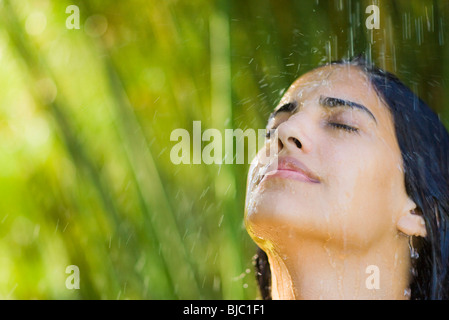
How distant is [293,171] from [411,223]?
27 cm

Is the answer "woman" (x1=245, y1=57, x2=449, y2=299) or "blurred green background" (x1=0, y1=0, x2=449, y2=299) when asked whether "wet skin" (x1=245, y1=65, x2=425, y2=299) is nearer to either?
"woman" (x1=245, y1=57, x2=449, y2=299)

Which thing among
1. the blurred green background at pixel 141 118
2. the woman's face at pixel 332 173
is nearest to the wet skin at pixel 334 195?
the woman's face at pixel 332 173

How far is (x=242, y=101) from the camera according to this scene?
228 centimetres

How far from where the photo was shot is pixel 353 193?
1.25 m

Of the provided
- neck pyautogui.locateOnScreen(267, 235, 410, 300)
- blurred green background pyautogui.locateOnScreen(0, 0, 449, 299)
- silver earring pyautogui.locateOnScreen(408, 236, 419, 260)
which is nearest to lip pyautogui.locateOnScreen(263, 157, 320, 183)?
neck pyautogui.locateOnScreen(267, 235, 410, 300)

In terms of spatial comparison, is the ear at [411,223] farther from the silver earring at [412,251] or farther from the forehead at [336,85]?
the forehead at [336,85]

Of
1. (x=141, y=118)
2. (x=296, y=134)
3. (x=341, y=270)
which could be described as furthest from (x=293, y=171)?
(x=141, y=118)

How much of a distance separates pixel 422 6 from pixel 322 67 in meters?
0.82

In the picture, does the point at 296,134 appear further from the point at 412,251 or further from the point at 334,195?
the point at 412,251

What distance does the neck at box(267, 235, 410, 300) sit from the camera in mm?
1264

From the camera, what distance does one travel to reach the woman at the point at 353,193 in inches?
48.9

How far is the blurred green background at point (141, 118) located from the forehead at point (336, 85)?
725mm

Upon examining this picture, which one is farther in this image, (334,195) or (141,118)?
(141,118)

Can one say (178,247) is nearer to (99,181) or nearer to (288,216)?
(99,181)
